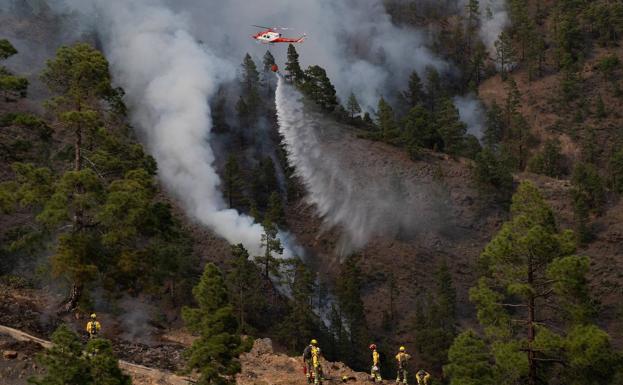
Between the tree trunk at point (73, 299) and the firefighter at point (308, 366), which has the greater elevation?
the tree trunk at point (73, 299)

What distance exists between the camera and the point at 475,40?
124688 mm

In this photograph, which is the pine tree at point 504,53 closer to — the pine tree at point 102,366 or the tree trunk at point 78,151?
the tree trunk at point 78,151

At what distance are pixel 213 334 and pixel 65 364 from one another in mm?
6074

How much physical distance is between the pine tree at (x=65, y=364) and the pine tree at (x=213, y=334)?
5257 mm

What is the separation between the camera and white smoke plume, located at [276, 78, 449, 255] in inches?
2773

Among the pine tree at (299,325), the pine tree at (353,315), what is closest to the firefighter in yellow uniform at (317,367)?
the pine tree at (299,325)

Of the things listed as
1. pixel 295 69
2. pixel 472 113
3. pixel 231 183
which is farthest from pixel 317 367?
pixel 472 113

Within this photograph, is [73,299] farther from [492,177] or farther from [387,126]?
[387,126]

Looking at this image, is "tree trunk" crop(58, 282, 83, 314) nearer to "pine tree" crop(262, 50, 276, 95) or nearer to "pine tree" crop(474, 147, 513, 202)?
"pine tree" crop(474, 147, 513, 202)

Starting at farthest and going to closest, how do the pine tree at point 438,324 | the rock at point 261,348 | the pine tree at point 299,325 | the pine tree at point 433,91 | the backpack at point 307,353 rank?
the pine tree at point 433,91
the pine tree at point 438,324
the pine tree at point 299,325
the rock at point 261,348
the backpack at point 307,353

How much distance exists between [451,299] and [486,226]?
15951 millimetres

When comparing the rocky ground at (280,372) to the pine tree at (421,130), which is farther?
the pine tree at (421,130)

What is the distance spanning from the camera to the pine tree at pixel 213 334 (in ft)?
73.5

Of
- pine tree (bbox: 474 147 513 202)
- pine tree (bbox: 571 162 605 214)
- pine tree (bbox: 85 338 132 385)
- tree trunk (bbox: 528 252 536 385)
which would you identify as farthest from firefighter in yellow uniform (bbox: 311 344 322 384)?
pine tree (bbox: 571 162 605 214)
